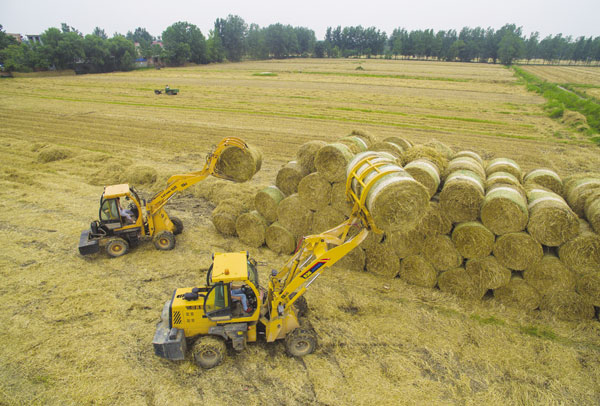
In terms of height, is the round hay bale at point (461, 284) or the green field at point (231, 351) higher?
the round hay bale at point (461, 284)

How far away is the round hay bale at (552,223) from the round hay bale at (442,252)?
1606 millimetres

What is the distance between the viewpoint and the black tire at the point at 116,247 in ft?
31.9

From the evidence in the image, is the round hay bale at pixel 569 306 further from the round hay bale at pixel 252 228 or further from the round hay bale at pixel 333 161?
the round hay bale at pixel 252 228

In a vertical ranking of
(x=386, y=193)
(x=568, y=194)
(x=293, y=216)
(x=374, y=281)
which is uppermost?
(x=386, y=193)

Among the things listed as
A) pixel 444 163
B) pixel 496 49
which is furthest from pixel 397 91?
pixel 496 49

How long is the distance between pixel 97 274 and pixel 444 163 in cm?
1019

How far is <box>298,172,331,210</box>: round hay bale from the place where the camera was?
9.00 meters

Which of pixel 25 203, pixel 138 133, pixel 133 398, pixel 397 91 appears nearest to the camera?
pixel 133 398

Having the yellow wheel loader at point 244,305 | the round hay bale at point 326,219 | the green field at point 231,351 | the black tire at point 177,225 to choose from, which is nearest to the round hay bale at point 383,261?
the green field at point 231,351

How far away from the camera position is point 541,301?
767 centimetres

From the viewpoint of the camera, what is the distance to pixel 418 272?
856cm

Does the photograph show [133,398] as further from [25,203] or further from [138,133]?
[138,133]

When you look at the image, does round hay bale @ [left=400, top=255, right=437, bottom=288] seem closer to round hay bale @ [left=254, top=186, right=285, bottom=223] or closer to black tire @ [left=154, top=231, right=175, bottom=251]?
round hay bale @ [left=254, top=186, right=285, bottom=223]

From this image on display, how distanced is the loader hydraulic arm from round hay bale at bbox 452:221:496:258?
6.16 m
